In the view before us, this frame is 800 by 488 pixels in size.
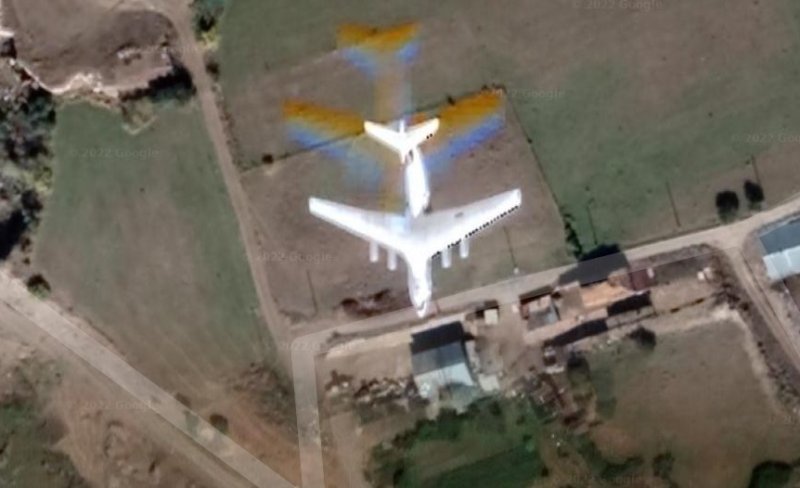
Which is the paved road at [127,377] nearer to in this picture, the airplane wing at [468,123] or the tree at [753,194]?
the airplane wing at [468,123]

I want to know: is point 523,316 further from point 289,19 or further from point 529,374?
point 289,19

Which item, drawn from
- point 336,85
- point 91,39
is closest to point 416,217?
point 336,85

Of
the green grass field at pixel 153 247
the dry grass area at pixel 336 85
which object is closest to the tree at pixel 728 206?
the dry grass area at pixel 336 85

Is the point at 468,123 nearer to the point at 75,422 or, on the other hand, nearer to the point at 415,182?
the point at 415,182

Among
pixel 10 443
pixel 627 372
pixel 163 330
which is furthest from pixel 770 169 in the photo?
pixel 10 443

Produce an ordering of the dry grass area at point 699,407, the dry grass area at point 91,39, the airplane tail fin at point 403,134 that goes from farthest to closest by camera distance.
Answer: the dry grass area at point 91,39
the dry grass area at point 699,407
the airplane tail fin at point 403,134

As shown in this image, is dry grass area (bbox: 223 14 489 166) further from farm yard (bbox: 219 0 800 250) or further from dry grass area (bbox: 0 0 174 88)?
dry grass area (bbox: 0 0 174 88)

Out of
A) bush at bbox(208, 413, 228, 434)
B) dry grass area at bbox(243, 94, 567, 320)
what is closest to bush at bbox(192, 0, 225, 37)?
dry grass area at bbox(243, 94, 567, 320)
